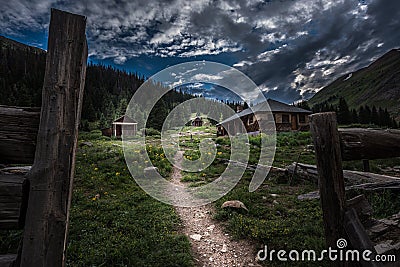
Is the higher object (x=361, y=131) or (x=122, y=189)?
(x=361, y=131)

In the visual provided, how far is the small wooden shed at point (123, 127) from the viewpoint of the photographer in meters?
45.8

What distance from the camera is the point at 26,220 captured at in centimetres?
152

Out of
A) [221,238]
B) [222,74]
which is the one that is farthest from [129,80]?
[221,238]

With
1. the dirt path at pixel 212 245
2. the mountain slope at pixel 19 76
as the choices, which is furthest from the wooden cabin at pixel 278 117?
the mountain slope at pixel 19 76

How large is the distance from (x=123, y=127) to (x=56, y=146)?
48.7 metres

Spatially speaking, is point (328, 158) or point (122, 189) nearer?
point (328, 158)

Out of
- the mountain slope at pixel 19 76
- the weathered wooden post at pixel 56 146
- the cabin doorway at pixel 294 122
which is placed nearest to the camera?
the weathered wooden post at pixel 56 146

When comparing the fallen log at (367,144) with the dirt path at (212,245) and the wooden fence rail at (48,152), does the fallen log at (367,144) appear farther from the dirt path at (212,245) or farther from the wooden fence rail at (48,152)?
the dirt path at (212,245)

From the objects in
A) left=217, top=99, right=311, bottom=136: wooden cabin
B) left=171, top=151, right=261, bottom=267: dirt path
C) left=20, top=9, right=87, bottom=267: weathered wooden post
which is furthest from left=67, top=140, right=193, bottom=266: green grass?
left=217, top=99, right=311, bottom=136: wooden cabin

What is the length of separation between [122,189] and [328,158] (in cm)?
815

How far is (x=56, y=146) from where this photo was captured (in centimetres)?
161

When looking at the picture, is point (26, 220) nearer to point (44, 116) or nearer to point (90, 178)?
point (44, 116)

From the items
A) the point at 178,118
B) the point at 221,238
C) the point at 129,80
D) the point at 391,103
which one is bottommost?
the point at 221,238

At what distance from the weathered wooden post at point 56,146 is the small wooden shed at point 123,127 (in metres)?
45.6
